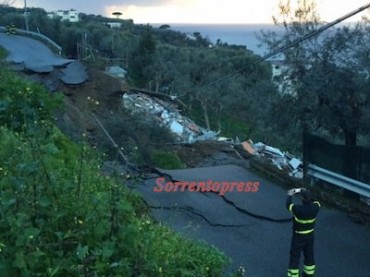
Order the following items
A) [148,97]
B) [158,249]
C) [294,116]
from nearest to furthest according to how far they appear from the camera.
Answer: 1. [158,249]
2. [294,116]
3. [148,97]

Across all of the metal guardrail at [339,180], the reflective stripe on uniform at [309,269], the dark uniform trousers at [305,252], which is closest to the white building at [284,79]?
the metal guardrail at [339,180]

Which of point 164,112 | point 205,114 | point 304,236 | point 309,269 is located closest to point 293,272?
point 309,269

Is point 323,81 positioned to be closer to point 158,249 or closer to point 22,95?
point 22,95

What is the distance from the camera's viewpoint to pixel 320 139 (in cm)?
1063

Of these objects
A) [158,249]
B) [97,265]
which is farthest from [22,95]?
[97,265]

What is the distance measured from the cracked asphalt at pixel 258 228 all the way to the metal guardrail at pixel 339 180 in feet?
1.73

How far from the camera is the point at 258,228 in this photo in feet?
28.4

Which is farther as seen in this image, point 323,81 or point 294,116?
point 294,116

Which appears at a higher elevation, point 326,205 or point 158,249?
point 158,249

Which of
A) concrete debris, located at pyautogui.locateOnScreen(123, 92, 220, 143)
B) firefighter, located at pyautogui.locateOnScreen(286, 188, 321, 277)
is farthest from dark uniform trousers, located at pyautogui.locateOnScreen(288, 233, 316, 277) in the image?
concrete debris, located at pyautogui.locateOnScreen(123, 92, 220, 143)

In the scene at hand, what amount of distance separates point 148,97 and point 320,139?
25.9 meters
